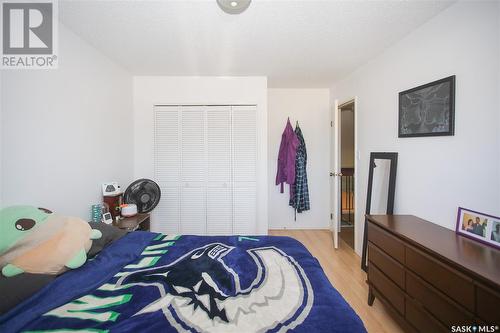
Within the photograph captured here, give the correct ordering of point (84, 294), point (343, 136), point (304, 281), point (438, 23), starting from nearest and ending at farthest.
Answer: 1. point (84, 294)
2. point (304, 281)
3. point (438, 23)
4. point (343, 136)

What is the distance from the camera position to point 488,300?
100 cm

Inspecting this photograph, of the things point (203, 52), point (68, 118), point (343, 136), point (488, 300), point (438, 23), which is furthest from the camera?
point (343, 136)

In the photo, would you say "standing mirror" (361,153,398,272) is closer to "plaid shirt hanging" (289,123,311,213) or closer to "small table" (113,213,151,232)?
"plaid shirt hanging" (289,123,311,213)

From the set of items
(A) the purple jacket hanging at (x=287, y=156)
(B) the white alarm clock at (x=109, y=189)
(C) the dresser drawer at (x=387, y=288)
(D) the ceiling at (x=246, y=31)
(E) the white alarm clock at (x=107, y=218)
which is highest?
(D) the ceiling at (x=246, y=31)

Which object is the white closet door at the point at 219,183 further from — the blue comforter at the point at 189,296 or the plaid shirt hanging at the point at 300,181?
the blue comforter at the point at 189,296

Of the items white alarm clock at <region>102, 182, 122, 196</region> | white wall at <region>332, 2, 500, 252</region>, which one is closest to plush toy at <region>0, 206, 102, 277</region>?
white alarm clock at <region>102, 182, 122, 196</region>

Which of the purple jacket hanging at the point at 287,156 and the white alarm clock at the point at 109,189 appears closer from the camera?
the white alarm clock at the point at 109,189

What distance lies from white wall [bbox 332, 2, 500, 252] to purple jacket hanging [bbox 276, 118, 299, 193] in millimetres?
1428

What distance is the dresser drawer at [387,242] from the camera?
155 cm

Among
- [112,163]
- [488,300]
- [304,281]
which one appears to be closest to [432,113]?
[488,300]

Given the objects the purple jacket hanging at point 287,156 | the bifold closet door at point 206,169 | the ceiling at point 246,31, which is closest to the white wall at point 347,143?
the purple jacket hanging at point 287,156

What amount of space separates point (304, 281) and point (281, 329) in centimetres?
41

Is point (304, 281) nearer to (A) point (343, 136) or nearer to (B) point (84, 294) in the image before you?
(B) point (84, 294)

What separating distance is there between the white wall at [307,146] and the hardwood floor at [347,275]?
0.75 feet
